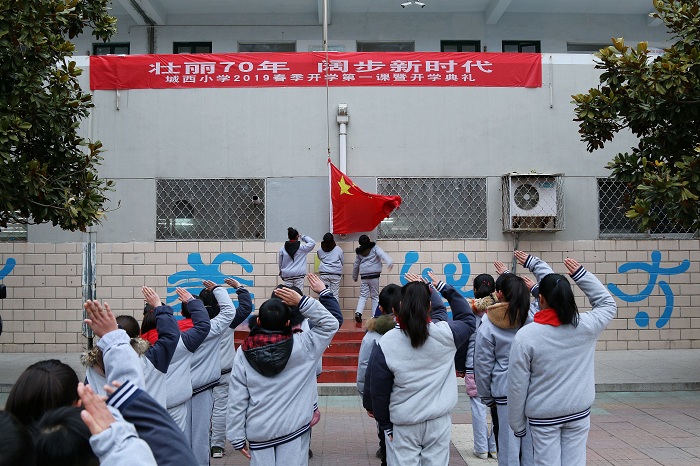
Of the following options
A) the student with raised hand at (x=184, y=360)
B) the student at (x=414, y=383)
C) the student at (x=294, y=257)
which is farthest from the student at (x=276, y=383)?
the student at (x=294, y=257)

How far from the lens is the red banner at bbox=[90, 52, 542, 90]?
13.3 metres

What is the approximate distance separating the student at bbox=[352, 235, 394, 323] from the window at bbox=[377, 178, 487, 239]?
942 millimetres

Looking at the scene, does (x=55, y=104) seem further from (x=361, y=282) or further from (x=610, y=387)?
(x=610, y=387)

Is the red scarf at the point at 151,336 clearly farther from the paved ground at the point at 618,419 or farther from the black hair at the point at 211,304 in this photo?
the paved ground at the point at 618,419

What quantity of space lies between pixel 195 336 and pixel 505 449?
2622 millimetres

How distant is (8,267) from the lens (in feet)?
42.9

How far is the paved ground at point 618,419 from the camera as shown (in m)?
7.03

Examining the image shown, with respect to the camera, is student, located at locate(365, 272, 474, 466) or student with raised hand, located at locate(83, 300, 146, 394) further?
student, located at locate(365, 272, 474, 466)

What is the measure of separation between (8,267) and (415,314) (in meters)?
10.9

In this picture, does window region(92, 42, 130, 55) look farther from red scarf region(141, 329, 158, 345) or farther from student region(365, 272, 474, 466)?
student region(365, 272, 474, 466)

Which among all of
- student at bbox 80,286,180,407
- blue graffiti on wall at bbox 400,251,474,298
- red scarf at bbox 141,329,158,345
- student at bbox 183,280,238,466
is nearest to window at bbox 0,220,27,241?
blue graffiti on wall at bbox 400,251,474,298

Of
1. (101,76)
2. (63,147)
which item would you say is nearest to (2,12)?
(63,147)

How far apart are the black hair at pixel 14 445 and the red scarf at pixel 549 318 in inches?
132

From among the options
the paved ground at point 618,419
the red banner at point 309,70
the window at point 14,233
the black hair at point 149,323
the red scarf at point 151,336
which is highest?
the red banner at point 309,70
